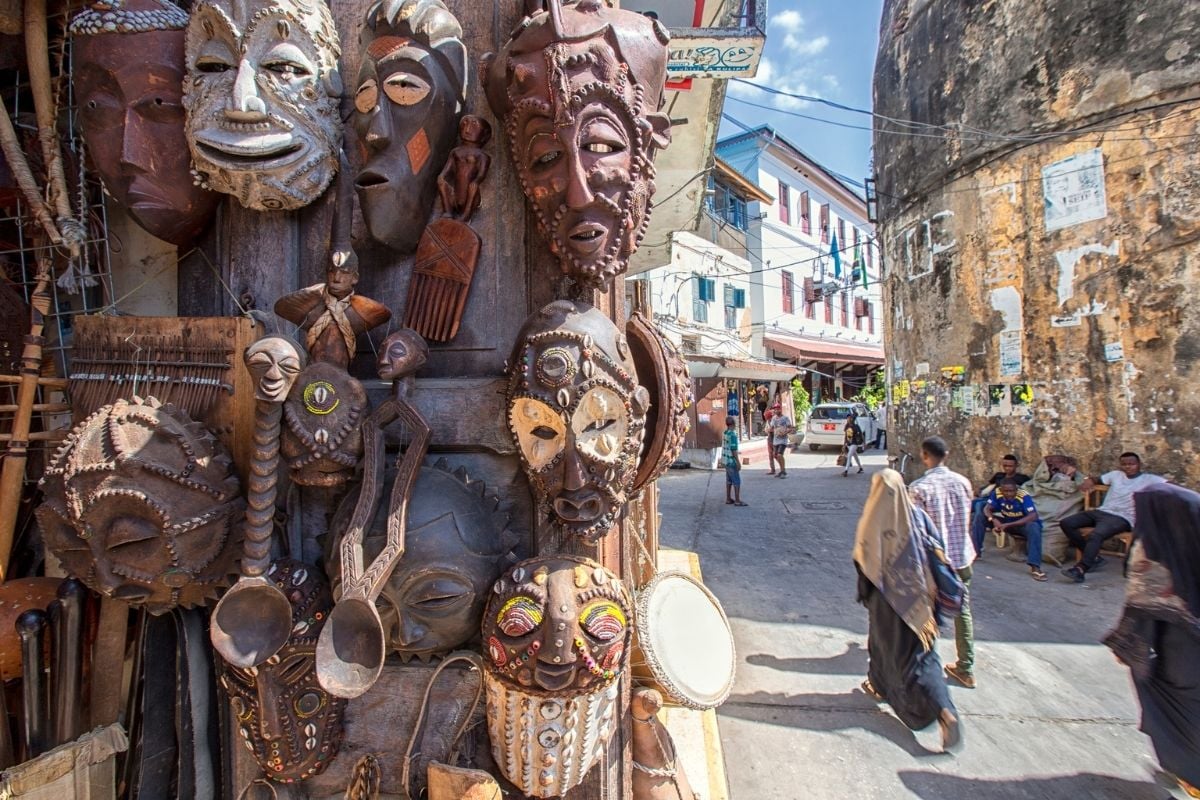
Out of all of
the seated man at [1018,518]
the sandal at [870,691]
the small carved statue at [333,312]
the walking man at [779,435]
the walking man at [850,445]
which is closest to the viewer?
the small carved statue at [333,312]

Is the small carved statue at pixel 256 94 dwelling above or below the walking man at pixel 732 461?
above

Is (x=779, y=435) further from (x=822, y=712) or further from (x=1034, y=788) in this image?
(x=1034, y=788)

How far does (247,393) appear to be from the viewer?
1.83 metres

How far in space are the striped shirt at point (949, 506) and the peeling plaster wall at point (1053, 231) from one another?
4774 millimetres

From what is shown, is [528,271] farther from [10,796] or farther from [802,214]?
[802,214]

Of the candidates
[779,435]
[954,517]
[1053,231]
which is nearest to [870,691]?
[954,517]

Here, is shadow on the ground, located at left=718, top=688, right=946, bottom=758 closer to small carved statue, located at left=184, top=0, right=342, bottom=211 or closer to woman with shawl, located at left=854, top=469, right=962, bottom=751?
woman with shawl, located at left=854, top=469, right=962, bottom=751

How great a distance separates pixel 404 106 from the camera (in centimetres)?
180

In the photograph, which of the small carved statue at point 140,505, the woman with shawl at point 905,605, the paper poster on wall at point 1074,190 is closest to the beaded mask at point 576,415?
the small carved statue at point 140,505

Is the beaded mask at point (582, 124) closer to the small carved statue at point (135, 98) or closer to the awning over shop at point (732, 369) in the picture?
the small carved statue at point (135, 98)

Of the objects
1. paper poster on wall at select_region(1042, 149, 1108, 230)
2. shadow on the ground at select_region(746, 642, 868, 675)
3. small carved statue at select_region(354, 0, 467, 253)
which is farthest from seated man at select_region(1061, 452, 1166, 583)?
small carved statue at select_region(354, 0, 467, 253)

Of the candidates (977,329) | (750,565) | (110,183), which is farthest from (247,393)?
(977,329)

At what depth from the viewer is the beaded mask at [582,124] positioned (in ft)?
5.43

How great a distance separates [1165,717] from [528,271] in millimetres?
3616
